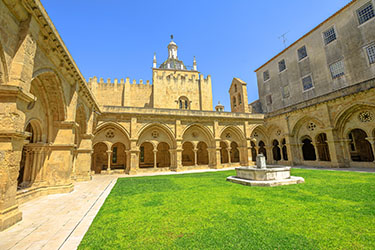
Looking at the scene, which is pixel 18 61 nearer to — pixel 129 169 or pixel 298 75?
pixel 129 169

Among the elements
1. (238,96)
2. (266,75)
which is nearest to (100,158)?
(238,96)

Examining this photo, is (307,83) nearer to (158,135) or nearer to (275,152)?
(275,152)

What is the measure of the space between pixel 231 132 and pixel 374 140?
11.1 metres

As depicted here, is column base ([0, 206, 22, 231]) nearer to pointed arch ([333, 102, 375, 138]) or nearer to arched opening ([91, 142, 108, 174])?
arched opening ([91, 142, 108, 174])

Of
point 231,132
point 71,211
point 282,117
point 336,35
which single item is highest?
point 336,35

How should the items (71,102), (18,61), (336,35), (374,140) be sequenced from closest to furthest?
(18,61) → (71,102) → (374,140) → (336,35)

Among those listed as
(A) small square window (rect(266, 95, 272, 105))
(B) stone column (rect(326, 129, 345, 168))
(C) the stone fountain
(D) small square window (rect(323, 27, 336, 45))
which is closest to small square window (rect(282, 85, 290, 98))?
(A) small square window (rect(266, 95, 272, 105))

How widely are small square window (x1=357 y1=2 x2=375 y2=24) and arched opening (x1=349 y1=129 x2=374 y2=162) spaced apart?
393 inches

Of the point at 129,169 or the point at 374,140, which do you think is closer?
the point at 374,140

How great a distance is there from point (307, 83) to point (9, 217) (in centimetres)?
2384

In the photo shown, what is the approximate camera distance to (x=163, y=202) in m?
5.55

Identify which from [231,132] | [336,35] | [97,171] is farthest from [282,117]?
[97,171]

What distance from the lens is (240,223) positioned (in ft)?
12.1

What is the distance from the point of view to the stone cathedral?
181 inches
